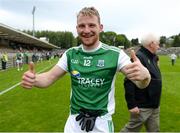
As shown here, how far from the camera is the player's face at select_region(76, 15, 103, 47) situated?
429cm

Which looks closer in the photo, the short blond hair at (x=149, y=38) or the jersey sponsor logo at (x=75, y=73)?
the jersey sponsor logo at (x=75, y=73)

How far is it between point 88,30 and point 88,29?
0.04 feet

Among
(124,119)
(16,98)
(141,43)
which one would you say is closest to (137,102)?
(141,43)

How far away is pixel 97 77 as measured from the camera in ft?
14.0

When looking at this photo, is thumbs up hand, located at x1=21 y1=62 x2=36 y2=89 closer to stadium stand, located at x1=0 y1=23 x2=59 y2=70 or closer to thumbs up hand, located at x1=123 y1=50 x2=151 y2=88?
thumbs up hand, located at x1=123 y1=50 x2=151 y2=88

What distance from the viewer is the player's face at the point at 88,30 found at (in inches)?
169

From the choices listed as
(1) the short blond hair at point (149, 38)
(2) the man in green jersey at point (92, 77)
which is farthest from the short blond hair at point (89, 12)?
(1) the short blond hair at point (149, 38)

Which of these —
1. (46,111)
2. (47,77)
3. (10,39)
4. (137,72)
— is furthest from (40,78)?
(10,39)

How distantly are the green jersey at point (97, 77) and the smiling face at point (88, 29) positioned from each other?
105 mm

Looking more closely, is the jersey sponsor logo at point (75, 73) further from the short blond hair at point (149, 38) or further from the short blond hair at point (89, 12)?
the short blond hair at point (149, 38)

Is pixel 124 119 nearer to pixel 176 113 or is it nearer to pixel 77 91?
pixel 176 113

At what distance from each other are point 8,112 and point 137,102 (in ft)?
21.5

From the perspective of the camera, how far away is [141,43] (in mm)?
6801

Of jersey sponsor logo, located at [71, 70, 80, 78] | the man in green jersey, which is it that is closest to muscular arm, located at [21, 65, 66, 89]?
the man in green jersey
